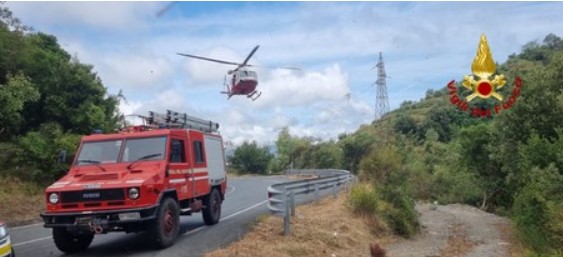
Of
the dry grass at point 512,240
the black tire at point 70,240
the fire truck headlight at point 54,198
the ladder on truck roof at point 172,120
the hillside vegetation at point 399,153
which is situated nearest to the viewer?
the fire truck headlight at point 54,198

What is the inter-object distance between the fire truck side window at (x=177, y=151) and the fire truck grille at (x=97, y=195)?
1799 mm

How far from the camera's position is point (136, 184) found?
10438 mm

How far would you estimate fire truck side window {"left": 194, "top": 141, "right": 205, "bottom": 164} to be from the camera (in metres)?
13.6

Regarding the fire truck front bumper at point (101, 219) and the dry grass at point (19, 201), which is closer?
the fire truck front bumper at point (101, 219)

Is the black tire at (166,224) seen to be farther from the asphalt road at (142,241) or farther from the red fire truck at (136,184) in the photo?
the asphalt road at (142,241)

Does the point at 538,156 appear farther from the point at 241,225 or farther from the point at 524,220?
the point at 241,225

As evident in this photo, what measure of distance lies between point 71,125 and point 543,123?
20.2m

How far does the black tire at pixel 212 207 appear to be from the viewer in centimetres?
1475

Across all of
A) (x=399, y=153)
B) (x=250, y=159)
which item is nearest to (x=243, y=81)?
(x=399, y=153)

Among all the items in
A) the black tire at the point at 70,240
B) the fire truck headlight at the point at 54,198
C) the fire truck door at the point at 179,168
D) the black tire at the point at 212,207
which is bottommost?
the black tire at the point at 70,240

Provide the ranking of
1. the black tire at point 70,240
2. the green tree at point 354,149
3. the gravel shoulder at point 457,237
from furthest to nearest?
the green tree at point 354,149 → the gravel shoulder at point 457,237 → the black tire at point 70,240

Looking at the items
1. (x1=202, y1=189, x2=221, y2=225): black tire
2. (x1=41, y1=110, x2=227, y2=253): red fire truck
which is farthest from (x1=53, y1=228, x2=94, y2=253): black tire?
(x1=202, y1=189, x2=221, y2=225): black tire

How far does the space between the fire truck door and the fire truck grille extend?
137cm

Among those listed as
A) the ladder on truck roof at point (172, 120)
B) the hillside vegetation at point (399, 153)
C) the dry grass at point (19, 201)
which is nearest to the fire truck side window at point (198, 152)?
the ladder on truck roof at point (172, 120)
